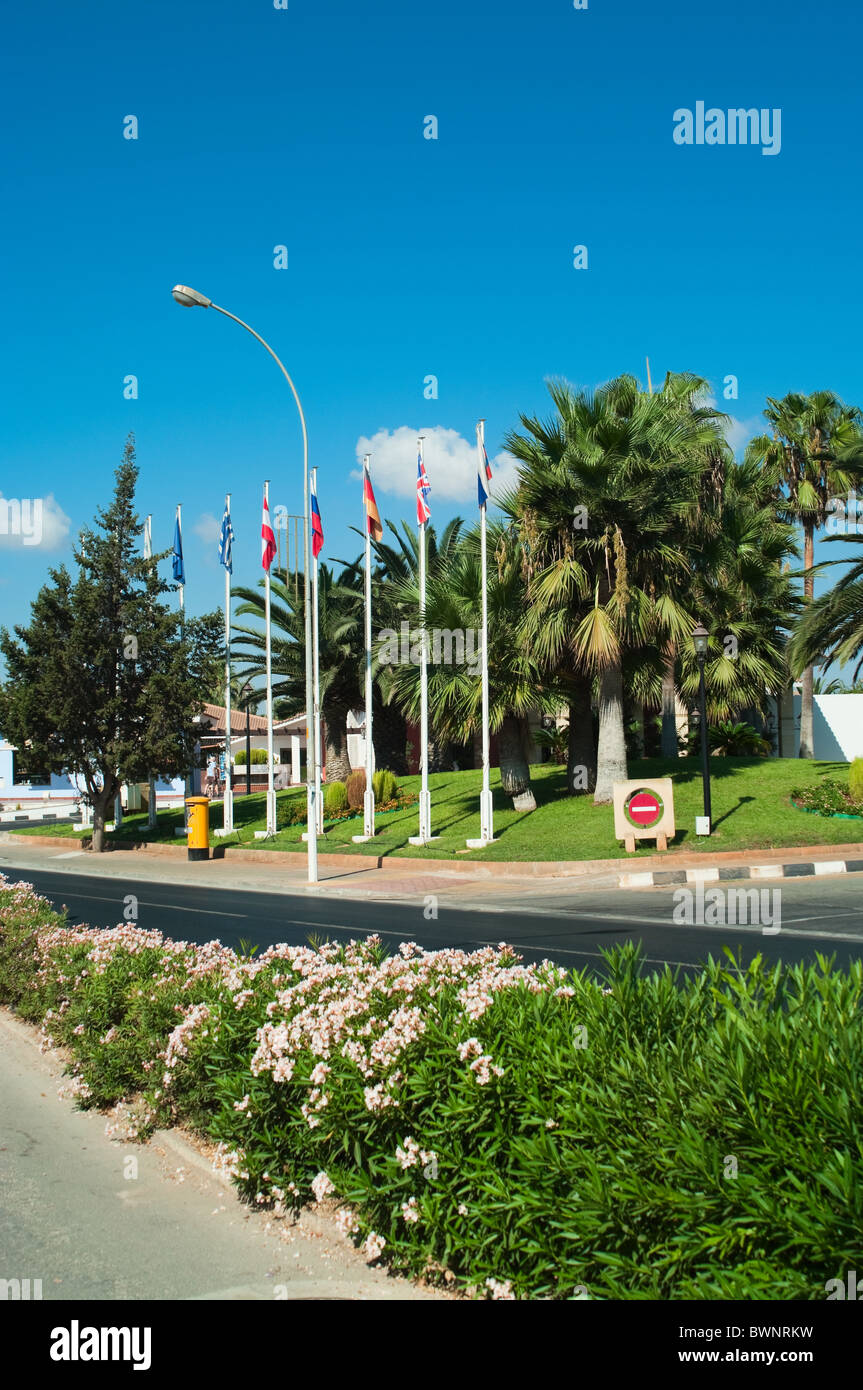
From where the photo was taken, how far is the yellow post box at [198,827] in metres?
27.9

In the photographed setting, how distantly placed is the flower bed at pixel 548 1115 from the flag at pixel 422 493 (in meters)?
17.3

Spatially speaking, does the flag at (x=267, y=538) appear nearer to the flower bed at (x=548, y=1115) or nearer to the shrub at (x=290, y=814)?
the shrub at (x=290, y=814)

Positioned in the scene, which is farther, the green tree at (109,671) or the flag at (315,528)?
the green tree at (109,671)

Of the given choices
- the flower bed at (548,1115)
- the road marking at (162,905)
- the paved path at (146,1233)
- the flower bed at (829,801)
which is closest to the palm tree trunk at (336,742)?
the road marking at (162,905)

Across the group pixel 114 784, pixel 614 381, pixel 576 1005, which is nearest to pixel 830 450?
pixel 614 381

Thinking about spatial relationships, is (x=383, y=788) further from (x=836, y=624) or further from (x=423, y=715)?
(x=836, y=624)

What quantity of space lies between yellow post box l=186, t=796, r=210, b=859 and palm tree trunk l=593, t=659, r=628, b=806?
10.1m

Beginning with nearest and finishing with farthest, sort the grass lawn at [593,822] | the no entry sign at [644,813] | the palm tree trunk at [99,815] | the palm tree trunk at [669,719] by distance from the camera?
the no entry sign at [644,813] → the grass lawn at [593,822] → the palm tree trunk at [669,719] → the palm tree trunk at [99,815]

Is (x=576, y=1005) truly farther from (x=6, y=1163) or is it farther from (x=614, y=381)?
(x=614, y=381)

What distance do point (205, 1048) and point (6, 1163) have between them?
1495 millimetres

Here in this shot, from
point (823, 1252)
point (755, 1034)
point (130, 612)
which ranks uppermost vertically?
point (130, 612)

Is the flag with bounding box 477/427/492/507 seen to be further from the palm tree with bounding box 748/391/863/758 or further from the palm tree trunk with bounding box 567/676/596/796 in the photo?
the palm tree with bounding box 748/391/863/758

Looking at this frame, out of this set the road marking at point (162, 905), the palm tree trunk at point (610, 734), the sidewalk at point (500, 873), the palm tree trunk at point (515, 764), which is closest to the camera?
the road marking at point (162, 905)
